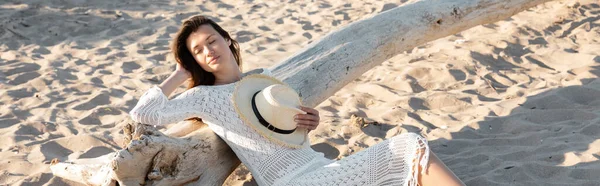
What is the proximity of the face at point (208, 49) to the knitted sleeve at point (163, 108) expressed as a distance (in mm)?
178

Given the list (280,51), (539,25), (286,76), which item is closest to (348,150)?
(286,76)

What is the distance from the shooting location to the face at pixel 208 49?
3.69 metres

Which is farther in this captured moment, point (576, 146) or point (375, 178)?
point (576, 146)

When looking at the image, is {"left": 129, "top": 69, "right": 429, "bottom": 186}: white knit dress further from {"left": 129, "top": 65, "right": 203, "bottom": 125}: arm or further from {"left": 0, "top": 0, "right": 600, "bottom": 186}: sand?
{"left": 0, "top": 0, "right": 600, "bottom": 186}: sand

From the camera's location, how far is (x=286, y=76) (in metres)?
4.38

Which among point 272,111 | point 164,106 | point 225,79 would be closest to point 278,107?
point 272,111

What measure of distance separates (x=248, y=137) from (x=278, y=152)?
0.55 feet

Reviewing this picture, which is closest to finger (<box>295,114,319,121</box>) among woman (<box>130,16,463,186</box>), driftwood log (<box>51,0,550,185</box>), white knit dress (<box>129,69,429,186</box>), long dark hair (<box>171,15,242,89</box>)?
woman (<box>130,16,463,186</box>)

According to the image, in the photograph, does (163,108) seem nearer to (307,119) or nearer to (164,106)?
(164,106)

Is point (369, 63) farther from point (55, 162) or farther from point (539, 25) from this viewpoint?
point (539, 25)

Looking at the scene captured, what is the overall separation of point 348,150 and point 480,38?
2737mm

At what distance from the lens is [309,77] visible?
443 cm

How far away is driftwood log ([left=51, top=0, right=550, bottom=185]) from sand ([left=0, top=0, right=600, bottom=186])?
1.23 feet

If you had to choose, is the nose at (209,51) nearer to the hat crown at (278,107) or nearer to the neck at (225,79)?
the neck at (225,79)
